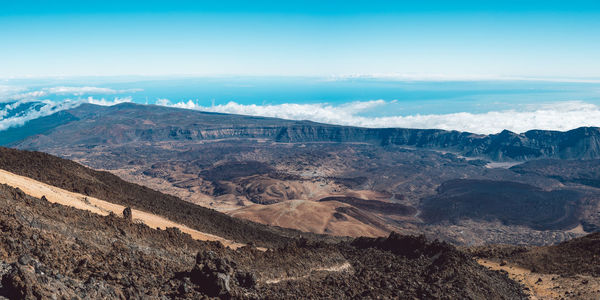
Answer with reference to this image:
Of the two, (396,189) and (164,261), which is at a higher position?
(164,261)

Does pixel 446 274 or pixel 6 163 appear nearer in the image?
pixel 446 274

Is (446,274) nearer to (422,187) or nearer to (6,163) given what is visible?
(6,163)

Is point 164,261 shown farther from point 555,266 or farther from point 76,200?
point 555,266

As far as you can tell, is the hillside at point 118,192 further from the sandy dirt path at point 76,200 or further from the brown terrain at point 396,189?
the sandy dirt path at point 76,200

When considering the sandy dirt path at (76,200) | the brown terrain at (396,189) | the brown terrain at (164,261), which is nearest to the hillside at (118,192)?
the brown terrain at (164,261)

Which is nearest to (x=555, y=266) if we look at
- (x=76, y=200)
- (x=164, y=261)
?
(x=164, y=261)

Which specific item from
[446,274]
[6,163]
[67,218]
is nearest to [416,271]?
[446,274]

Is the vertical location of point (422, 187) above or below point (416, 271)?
below
